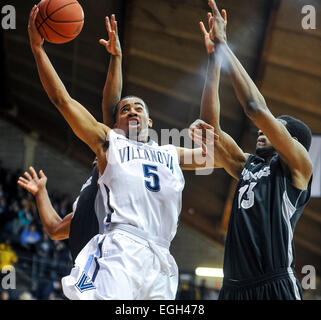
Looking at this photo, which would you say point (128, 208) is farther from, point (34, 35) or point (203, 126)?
point (34, 35)

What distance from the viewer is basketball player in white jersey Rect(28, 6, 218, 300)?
3.22 metres

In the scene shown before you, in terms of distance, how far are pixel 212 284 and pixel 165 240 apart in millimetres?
11721

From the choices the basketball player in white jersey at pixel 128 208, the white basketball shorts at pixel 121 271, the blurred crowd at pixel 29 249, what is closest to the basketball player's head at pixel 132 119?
the basketball player in white jersey at pixel 128 208

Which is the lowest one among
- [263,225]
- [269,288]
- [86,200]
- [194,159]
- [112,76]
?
[269,288]

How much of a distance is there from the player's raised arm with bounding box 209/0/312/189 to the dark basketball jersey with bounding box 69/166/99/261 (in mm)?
1231

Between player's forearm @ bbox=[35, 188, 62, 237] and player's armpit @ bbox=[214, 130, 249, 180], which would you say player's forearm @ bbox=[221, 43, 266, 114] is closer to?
player's armpit @ bbox=[214, 130, 249, 180]

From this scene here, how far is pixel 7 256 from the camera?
10836mm

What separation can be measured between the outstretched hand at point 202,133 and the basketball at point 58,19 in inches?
46.3

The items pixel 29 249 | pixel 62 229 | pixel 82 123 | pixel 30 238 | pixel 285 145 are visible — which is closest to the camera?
pixel 285 145

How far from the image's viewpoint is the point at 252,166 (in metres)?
3.77

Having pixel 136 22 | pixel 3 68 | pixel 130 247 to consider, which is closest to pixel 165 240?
pixel 130 247

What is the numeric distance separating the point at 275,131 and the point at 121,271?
4.11 ft

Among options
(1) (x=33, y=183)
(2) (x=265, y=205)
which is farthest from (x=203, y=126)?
(1) (x=33, y=183)
